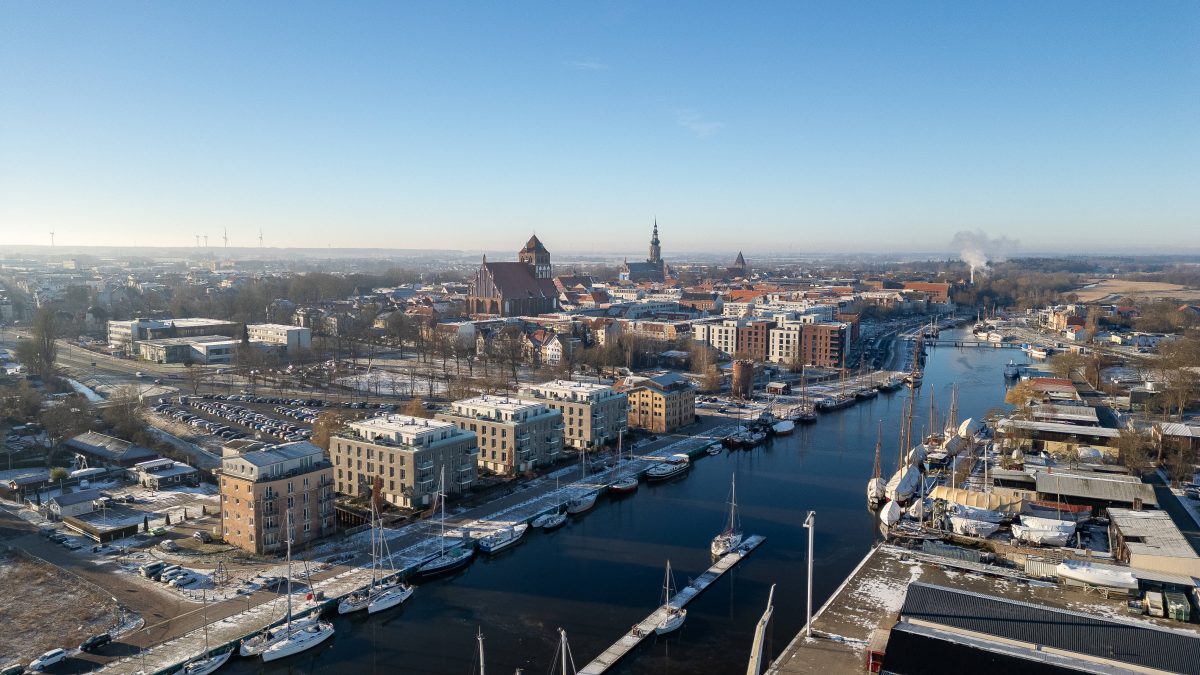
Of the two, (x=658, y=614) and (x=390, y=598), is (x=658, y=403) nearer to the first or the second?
(x=658, y=614)

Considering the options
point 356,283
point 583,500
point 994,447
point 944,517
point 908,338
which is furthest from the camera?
point 356,283

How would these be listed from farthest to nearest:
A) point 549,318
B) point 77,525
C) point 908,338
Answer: point 908,338, point 549,318, point 77,525

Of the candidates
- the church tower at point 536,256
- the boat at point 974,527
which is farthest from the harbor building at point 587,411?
the church tower at point 536,256

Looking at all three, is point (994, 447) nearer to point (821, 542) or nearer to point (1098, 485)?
point (1098, 485)

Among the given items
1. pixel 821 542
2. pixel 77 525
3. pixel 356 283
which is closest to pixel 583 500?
pixel 821 542

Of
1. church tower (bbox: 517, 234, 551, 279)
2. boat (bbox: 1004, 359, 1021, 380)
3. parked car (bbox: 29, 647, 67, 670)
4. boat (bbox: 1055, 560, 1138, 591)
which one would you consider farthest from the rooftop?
church tower (bbox: 517, 234, 551, 279)

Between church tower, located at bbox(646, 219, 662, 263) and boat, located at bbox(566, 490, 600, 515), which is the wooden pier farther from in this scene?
church tower, located at bbox(646, 219, 662, 263)

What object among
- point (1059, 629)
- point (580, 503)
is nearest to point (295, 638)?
point (580, 503)
